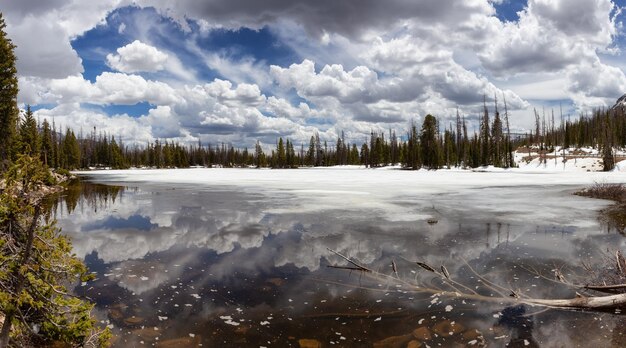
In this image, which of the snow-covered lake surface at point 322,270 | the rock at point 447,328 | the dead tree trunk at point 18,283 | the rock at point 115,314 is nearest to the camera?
the dead tree trunk at point 18,283

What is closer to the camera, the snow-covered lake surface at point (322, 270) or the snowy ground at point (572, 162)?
the snow-covered lake surface at point (322, 270)

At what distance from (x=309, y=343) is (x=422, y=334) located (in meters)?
2.06

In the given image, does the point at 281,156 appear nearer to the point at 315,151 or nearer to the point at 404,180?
the point at 315,151

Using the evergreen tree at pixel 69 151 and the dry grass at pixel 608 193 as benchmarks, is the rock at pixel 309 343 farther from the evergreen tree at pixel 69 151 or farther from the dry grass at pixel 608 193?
the evergreen tree at pixel 69 151

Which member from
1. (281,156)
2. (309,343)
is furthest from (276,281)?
(281,156)

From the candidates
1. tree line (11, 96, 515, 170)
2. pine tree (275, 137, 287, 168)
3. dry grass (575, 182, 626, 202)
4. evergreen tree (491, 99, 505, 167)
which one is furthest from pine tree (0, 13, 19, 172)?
pine tree (275, 137, 287, 168)

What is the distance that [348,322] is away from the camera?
24.7 ft

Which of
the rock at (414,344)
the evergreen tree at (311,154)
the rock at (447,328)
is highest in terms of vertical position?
the evergreen tree at (311,154)

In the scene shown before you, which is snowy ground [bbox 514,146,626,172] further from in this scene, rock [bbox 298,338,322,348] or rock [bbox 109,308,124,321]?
rock [bbox 109,308,124,321]

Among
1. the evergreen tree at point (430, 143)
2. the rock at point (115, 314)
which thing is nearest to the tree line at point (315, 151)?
the evergreen tree at point (430, 143)

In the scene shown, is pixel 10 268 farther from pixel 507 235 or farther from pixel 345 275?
pixel 507 235

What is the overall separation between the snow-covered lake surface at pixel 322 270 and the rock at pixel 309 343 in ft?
0.25

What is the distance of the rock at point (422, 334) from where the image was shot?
22.5ft

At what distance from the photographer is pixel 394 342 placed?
21.9ft
